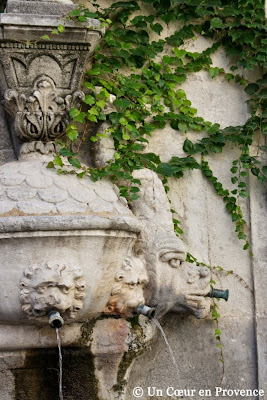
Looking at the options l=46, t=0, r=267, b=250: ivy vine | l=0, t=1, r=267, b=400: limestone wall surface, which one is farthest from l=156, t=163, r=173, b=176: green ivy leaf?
l=0, t=1, r=267, b=400: limestone wall surface

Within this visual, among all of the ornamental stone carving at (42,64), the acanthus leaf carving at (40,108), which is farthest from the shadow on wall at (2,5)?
the acanthus leaf carving at (40,108)

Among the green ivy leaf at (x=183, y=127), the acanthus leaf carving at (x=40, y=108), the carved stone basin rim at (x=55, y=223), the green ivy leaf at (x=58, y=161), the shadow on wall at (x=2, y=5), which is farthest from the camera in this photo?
the green ivy leaf at (x=183, y=127)

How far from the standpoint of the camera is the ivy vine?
3.63 metres

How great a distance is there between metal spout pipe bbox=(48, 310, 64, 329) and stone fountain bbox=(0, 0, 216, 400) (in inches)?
0.8

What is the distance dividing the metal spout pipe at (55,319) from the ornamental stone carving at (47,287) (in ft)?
0.06

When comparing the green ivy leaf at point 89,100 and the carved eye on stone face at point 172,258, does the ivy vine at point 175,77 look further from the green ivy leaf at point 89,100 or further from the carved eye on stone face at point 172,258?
the carved eye on stone face at point 172,258

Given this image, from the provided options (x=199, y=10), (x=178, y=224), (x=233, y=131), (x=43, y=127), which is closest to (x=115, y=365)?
(x=178, y=224)

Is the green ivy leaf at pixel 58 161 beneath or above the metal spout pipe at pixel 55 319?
above

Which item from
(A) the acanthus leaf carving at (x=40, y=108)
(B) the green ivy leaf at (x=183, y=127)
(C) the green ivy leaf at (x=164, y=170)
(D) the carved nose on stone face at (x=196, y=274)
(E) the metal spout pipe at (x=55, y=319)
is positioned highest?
(B) the green ivy leaf at (x=183, y=127)

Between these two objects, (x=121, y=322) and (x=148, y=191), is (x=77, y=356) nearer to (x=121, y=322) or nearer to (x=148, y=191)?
(x=121, y=322)

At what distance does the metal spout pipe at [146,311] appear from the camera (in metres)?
3.25

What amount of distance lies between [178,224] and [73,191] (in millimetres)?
833

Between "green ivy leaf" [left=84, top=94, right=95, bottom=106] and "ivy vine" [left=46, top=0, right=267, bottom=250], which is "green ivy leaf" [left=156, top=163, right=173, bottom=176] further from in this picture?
"green ivy leaf" [left=84, top=94, right=95, bottom=106]

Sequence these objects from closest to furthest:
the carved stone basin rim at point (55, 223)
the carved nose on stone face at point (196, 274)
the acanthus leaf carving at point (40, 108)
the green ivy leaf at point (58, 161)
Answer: the carved stone basin rim at point (55, 223) < the green ivy leaf at point (58, 161) < the acanthus leaf carving at point (40, 108) < the carved nose on stone face at point (196, 274)
